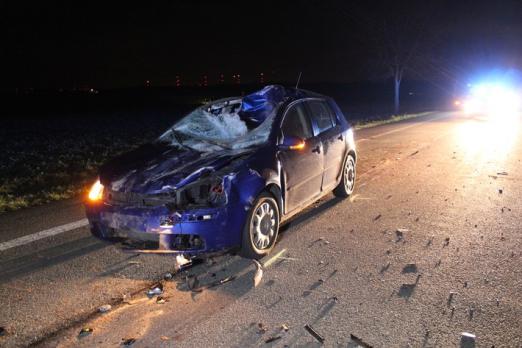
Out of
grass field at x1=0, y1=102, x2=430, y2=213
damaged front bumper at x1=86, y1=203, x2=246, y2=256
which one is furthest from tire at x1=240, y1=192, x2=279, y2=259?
grass field at x1=0, y1=102, x2=430, y2=213

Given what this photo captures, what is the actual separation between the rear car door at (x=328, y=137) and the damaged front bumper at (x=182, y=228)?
6.88ft

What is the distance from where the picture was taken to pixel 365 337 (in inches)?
131

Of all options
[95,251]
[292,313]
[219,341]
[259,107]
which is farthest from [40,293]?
[259,107]

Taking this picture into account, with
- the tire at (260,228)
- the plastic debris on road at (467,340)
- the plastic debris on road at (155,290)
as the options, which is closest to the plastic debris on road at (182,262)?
the plastic debris on road at (155,290)

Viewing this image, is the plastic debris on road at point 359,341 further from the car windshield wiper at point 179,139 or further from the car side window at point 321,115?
the car side window at point 321,115

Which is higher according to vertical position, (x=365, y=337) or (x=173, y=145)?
(x=173, y=145)

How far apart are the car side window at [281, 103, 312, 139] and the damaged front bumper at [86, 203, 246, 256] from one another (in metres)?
1.46

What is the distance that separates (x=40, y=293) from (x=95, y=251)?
101 centimetres

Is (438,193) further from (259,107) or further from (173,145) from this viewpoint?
(173,145)

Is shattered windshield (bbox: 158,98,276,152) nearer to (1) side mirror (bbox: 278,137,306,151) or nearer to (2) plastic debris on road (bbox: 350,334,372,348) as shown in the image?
(1) side mirror (bbox: 278,137,306,151)

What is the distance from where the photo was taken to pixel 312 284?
4211mm

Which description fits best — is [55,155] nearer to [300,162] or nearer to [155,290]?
[300,162]

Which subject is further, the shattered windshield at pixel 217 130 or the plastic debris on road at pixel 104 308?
the shattered windshield at pixel 217 130

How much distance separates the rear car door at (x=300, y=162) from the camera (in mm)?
5383
